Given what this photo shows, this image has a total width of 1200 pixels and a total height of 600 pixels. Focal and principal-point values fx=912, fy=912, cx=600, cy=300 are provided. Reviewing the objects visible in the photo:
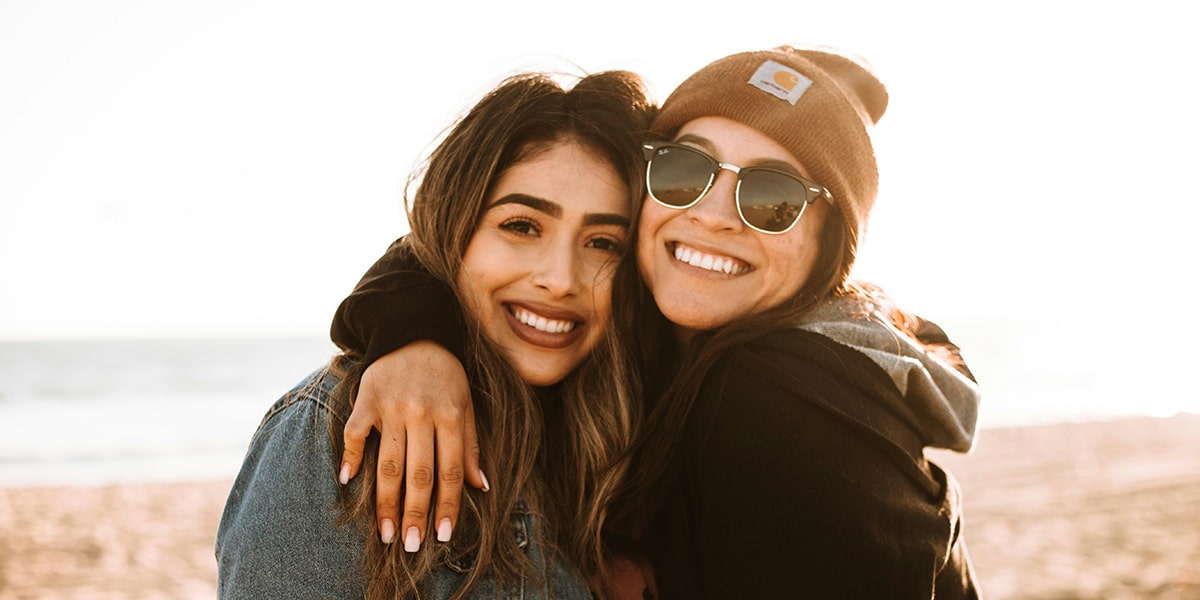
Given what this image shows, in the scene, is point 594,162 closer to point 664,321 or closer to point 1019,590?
point 664,321

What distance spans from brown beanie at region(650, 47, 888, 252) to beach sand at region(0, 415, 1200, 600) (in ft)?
19.1

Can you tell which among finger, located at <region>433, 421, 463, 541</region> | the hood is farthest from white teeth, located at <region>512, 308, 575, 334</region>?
the hood

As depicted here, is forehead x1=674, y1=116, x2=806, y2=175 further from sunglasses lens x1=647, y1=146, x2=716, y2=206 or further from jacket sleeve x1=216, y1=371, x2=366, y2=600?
jacket sleeve x1=216, y1=371, x2=366, y2=600

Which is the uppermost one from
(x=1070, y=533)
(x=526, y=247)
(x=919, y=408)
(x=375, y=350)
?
(x=526, y=247)

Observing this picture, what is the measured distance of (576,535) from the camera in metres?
2.81

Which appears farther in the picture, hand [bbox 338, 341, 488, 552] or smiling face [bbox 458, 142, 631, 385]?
smiling face [bbox 458, 142, 631, 385]

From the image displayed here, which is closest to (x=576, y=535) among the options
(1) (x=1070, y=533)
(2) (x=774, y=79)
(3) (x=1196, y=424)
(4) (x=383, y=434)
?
(4) (x=383, y=434)

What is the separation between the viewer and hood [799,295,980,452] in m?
2.53

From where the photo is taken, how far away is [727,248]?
287 cm

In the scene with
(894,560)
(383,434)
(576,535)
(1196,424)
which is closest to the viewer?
(894,560)

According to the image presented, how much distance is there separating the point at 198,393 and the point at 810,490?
25.4m

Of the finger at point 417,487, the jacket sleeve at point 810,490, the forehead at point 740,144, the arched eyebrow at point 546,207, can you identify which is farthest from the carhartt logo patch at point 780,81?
the finger at point 417,487

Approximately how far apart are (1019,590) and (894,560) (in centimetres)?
613

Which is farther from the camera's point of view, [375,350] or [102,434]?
[102,434]
